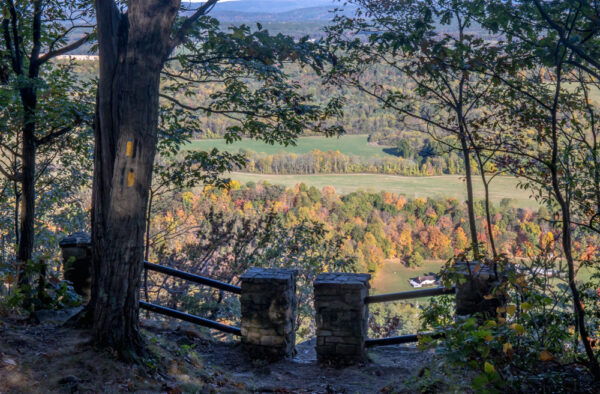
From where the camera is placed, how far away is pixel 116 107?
3.69 meters

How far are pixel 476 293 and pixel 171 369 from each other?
2954 millimetres

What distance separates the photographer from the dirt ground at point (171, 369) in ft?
10.3

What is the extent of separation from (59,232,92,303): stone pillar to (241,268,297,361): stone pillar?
1.94 metres

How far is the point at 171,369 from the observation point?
3.76m

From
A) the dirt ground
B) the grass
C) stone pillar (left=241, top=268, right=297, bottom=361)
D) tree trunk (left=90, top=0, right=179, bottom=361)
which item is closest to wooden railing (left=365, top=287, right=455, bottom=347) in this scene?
the dirt ground

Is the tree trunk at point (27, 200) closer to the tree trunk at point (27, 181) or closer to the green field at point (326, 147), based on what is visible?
the tree trunk at point (27, 181)

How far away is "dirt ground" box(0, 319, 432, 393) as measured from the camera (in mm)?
3143

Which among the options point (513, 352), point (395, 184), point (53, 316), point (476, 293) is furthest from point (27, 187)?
point (395, 184)

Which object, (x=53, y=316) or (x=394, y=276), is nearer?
(x=53, y=316)

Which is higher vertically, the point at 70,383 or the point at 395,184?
the point at 395,184

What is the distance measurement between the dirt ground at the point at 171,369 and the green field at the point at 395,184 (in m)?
22.9

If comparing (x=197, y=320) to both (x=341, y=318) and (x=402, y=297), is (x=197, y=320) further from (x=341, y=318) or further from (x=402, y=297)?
(x=402, y=297)

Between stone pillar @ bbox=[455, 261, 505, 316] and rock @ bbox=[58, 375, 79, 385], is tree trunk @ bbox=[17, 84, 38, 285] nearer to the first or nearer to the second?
rock @ bbox=[58, 375, 79, 385]

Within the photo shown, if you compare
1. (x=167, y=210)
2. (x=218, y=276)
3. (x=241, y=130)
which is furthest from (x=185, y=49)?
(x=167, y=210)
